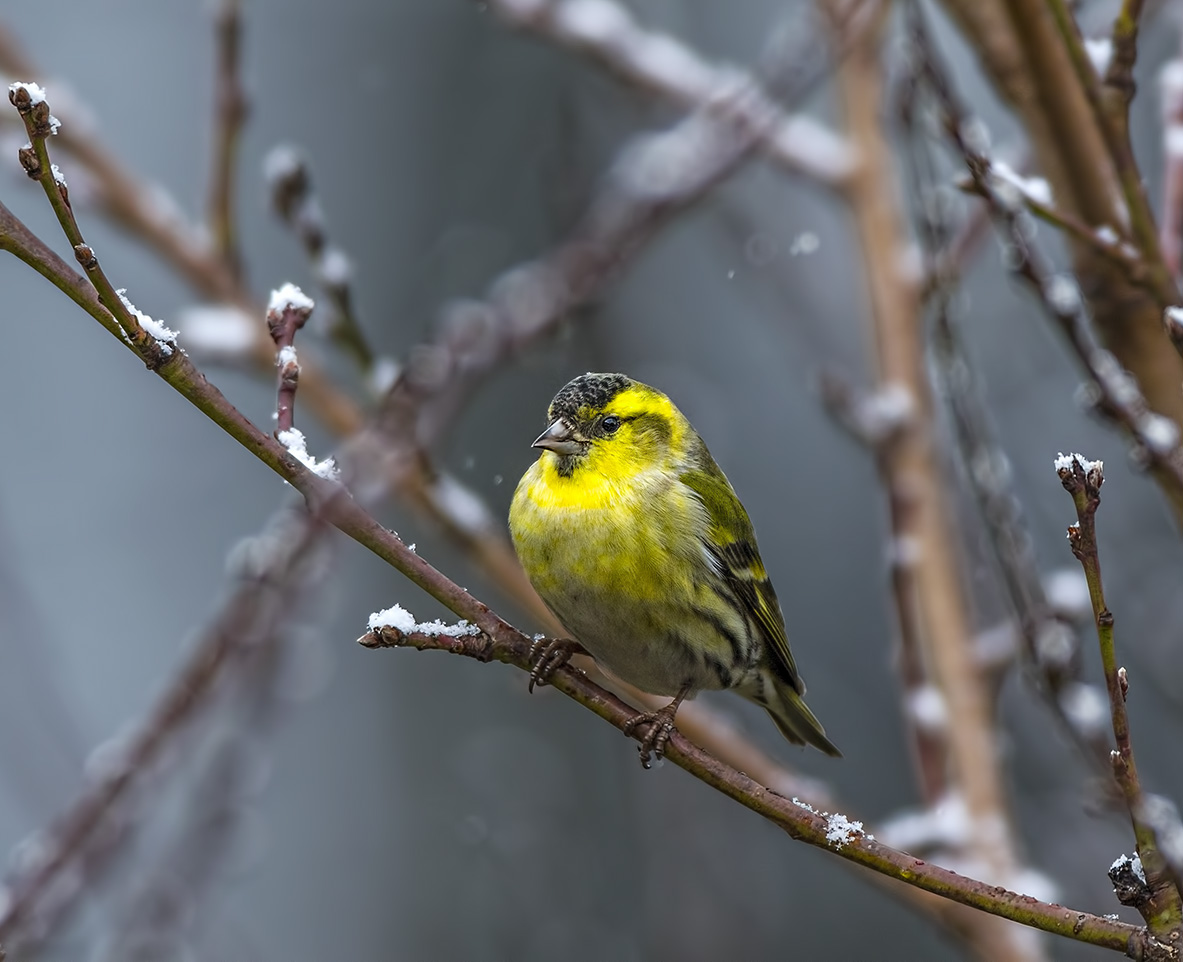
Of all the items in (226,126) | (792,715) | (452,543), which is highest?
(226,126)

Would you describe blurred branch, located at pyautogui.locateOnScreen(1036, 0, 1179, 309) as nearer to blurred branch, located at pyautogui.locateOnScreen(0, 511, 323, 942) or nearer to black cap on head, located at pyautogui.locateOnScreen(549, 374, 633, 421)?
black cap on head, located at pyautogui.locateOnScreen(549, 374, 633, 421)

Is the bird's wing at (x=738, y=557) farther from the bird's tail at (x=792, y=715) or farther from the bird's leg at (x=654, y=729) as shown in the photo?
the bird's leg at (x=654, y=729)

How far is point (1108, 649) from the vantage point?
6.66ft

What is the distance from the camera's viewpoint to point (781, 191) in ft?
24.7

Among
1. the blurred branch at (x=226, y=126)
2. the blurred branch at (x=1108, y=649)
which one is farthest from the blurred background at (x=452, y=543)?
the blurred branch at (x=1108, y=649)

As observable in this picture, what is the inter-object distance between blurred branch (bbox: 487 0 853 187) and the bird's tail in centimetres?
199

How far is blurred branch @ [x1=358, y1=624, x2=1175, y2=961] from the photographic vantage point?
2189 mm

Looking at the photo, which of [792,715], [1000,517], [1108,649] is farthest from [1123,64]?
[792,715]

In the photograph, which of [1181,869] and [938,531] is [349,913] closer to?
[938,531]

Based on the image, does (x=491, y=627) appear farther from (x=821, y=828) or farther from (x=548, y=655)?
(x=821, y=828)

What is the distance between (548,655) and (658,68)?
10.2ft

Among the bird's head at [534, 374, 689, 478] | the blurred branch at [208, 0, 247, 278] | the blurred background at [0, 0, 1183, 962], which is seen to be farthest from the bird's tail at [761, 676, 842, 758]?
the blurred branch at [208, 0, 247, 278]

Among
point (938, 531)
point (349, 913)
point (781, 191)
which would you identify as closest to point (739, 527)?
point (938, 531)

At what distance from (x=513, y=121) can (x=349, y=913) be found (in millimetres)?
7509
